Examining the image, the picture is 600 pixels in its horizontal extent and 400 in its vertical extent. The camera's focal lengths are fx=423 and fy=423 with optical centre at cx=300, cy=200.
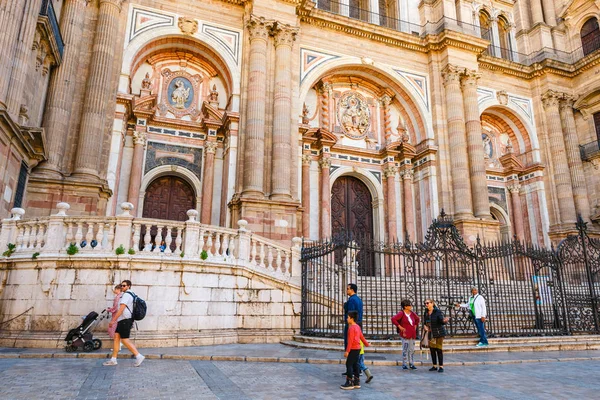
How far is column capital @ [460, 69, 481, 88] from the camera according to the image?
20141 mm

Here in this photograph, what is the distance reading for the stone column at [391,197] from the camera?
19.3m

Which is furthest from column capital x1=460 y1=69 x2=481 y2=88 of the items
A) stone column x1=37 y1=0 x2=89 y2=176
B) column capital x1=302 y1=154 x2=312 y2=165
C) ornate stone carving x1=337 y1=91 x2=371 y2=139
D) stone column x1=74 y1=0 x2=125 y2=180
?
stone column x1=37 y1=0 x2=89 y2=176

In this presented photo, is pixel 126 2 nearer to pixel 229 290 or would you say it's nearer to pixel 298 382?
pixel 229 290

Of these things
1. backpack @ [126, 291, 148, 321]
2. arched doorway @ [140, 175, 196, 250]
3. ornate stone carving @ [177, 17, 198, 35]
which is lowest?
backpack @ [126, 291, 148, 321]

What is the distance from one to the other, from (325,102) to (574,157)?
13.6 meters

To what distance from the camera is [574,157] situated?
72.5 feet

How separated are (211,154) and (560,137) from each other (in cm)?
1808

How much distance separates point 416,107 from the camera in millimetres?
20172

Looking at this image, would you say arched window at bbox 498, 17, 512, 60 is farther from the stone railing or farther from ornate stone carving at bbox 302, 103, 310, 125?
the stone railing

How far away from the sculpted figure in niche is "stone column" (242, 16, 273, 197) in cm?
295

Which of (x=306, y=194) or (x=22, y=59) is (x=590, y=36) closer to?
(x=306, y=194)

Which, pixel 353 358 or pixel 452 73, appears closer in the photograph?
pixel 353 358

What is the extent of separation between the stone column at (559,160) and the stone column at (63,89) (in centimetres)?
2213

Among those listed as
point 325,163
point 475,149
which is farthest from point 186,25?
point 475,149
